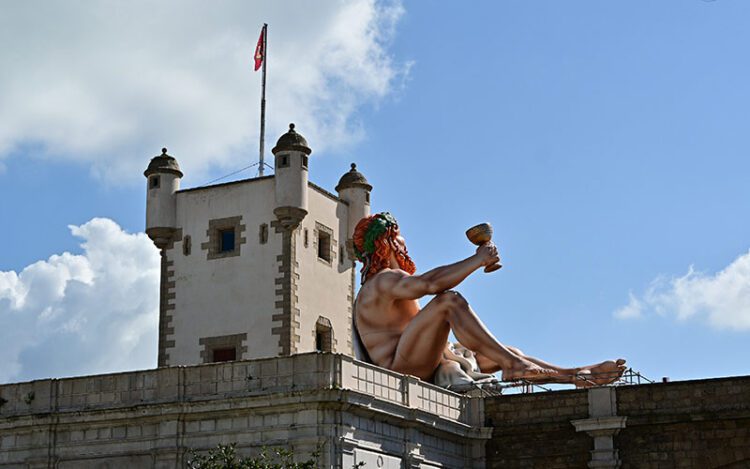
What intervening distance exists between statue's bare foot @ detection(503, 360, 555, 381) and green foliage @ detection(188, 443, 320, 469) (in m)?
9.27

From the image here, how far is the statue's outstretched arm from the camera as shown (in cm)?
3962

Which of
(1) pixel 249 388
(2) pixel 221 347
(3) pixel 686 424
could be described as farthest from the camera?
(2) pixel 221 347

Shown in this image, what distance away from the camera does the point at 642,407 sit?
116 feet

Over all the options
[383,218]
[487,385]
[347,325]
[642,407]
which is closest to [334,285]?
[347,325]

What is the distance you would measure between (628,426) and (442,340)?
5.91 metres

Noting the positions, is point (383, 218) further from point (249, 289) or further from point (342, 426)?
point (249, 289)

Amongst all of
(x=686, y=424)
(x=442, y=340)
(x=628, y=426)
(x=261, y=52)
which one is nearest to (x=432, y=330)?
(x=442, y=340)

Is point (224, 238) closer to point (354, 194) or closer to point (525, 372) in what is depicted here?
point (354, 194)

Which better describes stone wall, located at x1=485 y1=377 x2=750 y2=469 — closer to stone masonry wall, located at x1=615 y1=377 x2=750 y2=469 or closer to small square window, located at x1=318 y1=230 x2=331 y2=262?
stone masonry wall, located at x1=615 y1=377 x2=750 y2=469

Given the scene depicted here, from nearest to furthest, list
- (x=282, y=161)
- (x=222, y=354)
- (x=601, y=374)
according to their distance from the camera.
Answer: (x=601, y=374), (x=222, y=354), (x=282, y=161)

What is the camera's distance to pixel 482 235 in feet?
132

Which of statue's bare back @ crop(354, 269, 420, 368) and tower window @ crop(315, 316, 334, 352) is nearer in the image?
statue's bare back @ crop(354, 269, 420, 368)

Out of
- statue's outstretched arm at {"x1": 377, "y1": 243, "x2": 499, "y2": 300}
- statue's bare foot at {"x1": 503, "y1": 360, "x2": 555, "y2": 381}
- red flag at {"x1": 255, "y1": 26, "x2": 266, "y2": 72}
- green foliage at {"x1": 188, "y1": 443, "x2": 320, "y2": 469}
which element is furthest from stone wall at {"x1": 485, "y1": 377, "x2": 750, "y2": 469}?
red flag at {"x1": 255, "y1": 26, "x2": 266, "y2": 72}

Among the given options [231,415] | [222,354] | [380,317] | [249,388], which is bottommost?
[231,415]
